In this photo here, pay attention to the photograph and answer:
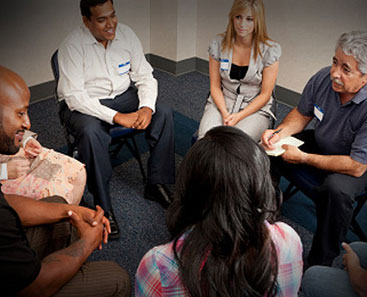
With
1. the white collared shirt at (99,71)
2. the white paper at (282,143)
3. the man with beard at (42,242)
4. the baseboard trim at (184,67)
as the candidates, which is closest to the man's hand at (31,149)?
the man with beard at (42,242)

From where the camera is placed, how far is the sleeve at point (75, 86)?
7.57 ft

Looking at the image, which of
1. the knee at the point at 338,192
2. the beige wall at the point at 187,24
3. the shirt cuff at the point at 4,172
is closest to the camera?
the shirt cuff at the point at 4,172

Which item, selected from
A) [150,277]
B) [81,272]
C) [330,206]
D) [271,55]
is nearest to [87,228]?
[81,272]

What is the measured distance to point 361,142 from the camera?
1826mm

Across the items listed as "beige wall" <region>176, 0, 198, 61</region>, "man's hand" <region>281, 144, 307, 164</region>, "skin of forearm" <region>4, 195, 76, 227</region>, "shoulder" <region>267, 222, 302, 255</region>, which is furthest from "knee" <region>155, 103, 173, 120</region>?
"beige wall" <region>176, 0, 198, 61</region>

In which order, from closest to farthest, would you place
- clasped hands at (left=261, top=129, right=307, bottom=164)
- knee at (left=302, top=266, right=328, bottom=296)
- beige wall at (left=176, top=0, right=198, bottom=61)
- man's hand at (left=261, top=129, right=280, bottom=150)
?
knee at (left=302, top=266, right=328, bottom=296) → clasped hands at (left=261, top=129, right=307, bottom=164) → man's hand at (left=261, top=129, right=280, bottom=150) → beige wall at (left=176, top=0, right=198, bottom=61)

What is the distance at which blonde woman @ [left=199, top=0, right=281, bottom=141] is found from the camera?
7.72 feet

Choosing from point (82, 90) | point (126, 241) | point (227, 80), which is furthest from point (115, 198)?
point (227, 80)

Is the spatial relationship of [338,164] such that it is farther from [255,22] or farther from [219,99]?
[255,22]

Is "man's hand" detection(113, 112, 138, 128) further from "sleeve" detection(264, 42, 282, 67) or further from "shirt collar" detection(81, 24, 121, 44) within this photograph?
"sleeve" detection(264, 42, 282, 67)

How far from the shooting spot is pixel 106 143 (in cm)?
227

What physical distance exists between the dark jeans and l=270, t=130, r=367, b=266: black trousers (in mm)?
1100

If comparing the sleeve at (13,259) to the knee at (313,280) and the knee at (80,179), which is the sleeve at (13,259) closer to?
the knee at (80,179)

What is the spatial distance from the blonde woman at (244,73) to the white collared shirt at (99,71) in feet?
1.57
